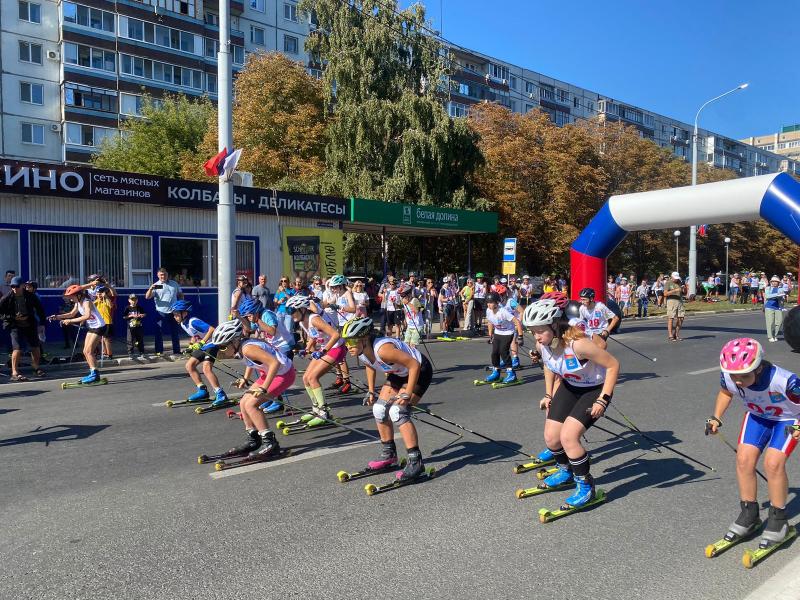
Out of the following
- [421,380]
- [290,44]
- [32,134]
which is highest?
[290,44]

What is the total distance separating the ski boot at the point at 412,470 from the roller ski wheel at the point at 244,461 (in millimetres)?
1489

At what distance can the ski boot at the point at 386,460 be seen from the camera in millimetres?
6062

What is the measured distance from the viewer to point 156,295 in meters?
14.6

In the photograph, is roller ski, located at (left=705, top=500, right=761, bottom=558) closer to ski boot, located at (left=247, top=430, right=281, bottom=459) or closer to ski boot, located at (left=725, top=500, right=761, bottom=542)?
ski boot, located at (left=725, top=500, right=761, bottom=542)

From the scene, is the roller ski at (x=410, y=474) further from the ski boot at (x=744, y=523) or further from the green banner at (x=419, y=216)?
the green banner at (x=419, y=216)

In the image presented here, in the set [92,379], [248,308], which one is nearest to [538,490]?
[248,308]

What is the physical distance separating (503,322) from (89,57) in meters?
43.1

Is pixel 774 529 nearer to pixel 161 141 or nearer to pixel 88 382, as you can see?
pixel 88 382

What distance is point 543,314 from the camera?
16.6ft

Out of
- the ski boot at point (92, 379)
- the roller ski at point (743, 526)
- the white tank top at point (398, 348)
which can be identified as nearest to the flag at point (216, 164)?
the ski boot at point (92, 379)

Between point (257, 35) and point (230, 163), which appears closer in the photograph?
point (230, 163)

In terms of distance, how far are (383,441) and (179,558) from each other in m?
2.32

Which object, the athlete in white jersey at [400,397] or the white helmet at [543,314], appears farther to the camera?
the athlete in white jersey at [400,397]

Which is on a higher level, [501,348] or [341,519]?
[501,348]
